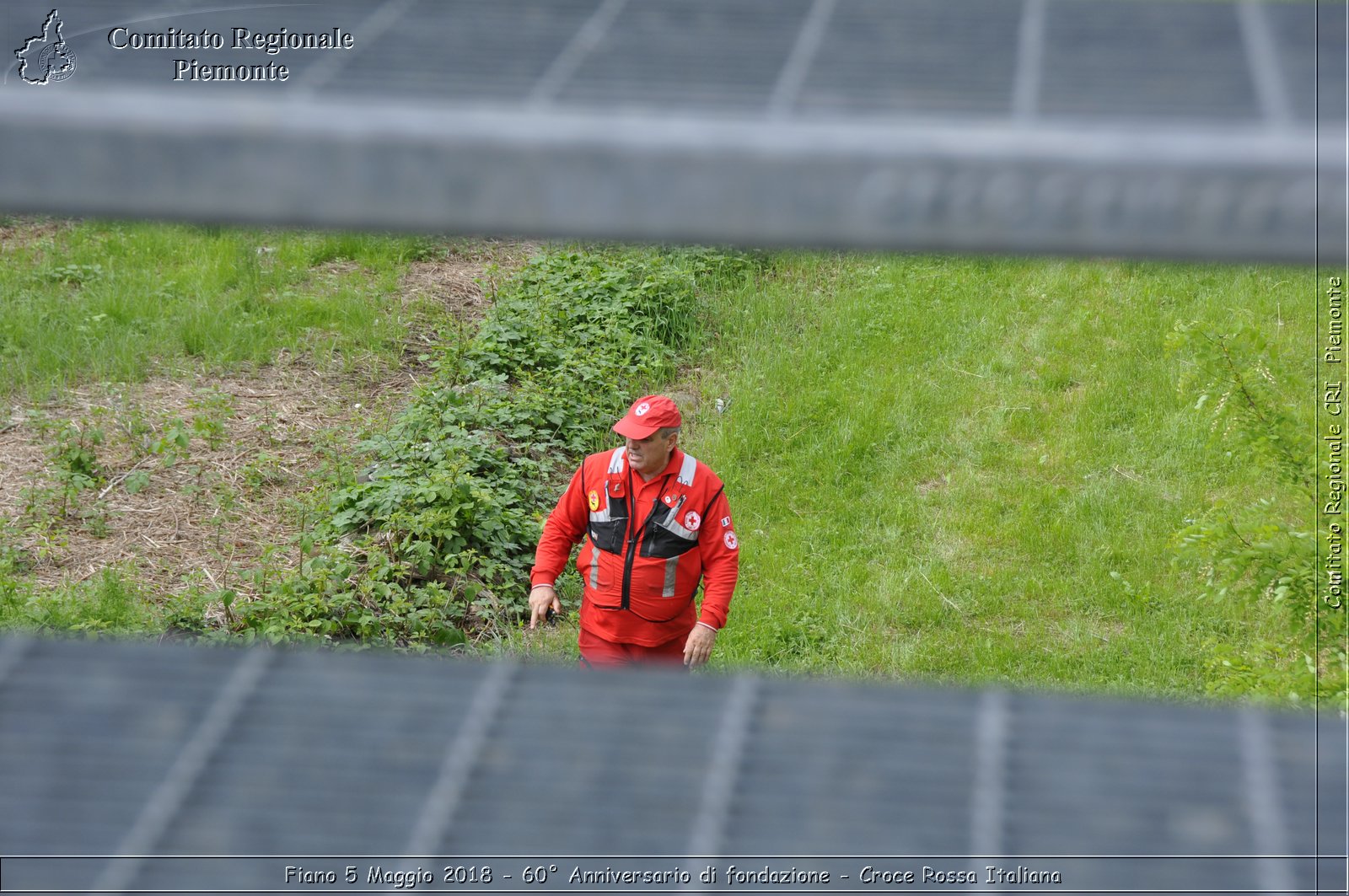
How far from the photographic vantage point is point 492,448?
8.85m

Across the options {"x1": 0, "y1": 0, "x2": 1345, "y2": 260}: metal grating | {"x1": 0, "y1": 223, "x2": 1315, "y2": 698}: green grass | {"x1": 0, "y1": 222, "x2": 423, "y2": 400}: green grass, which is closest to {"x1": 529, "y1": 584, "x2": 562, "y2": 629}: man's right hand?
{"x1": 0, "y1": 223, "x2": 1315, "y2": 698}: green grass

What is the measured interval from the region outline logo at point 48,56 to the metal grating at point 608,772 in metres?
1.00

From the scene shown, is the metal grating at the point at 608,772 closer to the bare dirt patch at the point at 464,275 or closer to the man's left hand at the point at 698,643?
the man's left hand at the point at 698,643

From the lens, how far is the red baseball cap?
19.6 ft

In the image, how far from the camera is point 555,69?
2285 mm

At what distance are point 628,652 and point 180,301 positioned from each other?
6214 mm

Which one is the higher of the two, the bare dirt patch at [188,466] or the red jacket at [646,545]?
the red jacket at [646,545]

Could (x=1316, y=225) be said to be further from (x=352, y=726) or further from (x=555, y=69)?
(x=352, y=726)

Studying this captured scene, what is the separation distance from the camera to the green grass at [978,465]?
25.5 feet

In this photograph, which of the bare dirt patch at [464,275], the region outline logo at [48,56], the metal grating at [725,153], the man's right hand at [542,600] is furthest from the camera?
the bare dirt patch at [464,275]

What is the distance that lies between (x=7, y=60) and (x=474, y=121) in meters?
0.94

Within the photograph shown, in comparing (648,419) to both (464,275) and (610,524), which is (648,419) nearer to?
(610,524)

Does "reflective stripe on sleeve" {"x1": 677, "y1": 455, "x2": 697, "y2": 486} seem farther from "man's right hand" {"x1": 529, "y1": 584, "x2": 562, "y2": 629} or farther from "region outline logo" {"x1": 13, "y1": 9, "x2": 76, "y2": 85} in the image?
"region outline logo" {"x1": 13, "y1": 9, "x2": 76, "y2": 85}

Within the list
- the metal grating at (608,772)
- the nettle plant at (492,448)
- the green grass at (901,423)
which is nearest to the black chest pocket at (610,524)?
the green grass at (901,423)
